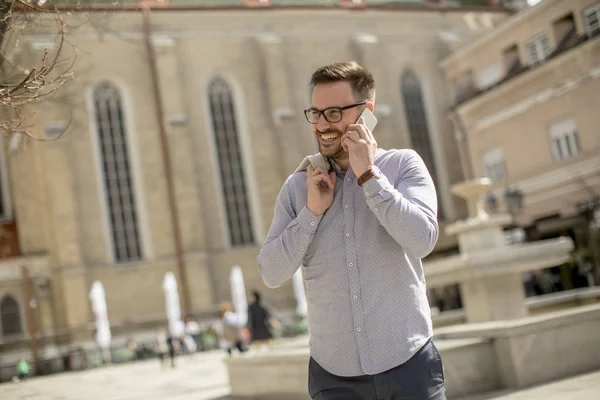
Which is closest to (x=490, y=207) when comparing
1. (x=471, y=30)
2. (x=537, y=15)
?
(x=537, y=15)

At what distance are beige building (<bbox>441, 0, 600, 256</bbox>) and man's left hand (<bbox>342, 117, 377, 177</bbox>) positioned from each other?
17375mm

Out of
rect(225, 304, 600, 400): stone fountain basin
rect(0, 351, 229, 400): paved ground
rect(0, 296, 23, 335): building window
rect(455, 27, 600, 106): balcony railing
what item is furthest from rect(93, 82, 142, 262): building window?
rect(225, 304, 600, 400): stone fountain basin

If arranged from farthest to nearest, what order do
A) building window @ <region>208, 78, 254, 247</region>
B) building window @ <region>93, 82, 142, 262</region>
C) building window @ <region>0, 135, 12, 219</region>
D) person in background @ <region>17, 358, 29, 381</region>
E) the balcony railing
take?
building window @ <region>208, 78, 254, 247</region> → building window @ <region>93, 82, 142, 262</region> → building window @ <region>0, 135, 12, 219</region> → the balcony railing → person in background @ <region>17, 358, 29, 381</region>

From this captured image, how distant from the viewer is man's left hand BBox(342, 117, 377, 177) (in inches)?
97.7

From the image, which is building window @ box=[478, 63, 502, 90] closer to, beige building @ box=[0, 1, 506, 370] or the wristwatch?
beige building @ box=[0, 1, 506, 370]

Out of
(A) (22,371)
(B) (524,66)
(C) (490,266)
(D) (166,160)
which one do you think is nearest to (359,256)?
(C) (490,266)

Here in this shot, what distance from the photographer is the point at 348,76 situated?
258 centimetres

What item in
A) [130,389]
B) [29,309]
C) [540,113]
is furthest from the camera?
[29,309]

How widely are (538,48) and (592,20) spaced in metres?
5.93

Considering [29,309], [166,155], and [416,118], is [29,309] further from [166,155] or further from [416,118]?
[416,118]

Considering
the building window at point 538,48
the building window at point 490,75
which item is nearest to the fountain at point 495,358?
the building window at point 538,48

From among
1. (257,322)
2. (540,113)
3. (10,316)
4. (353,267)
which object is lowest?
(257,322)

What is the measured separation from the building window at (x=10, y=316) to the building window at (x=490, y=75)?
17.8 meters

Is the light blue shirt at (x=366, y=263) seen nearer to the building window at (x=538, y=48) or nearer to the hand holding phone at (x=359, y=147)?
the hand holding phone at (x=359, y=147)
